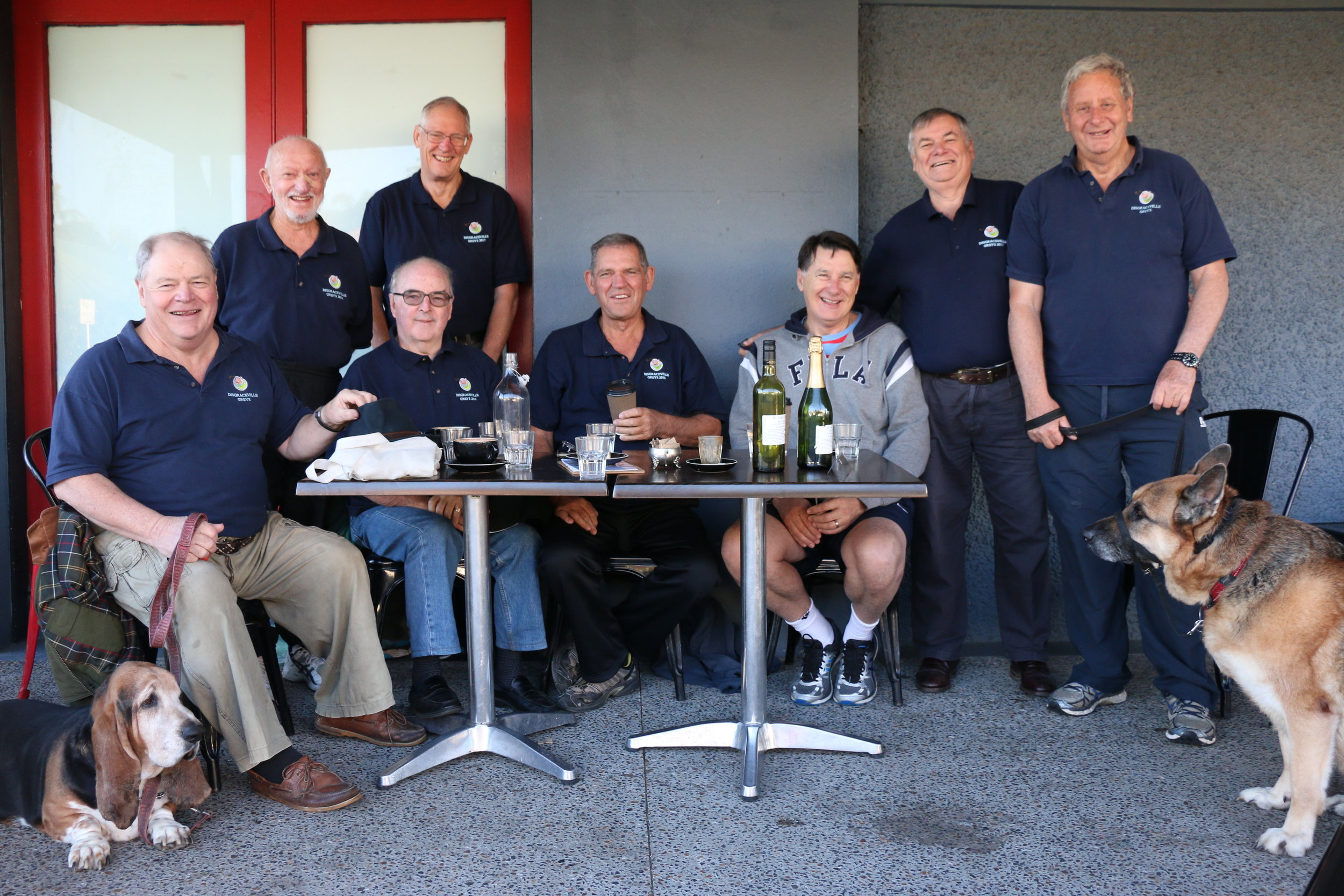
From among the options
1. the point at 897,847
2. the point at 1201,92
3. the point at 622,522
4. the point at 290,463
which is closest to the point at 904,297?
the point at 622,522

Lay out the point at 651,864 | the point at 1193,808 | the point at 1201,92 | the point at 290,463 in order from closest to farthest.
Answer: the point at 651,864 → the point at 1193,808 → the point at 290,463 → the point at 1201,92

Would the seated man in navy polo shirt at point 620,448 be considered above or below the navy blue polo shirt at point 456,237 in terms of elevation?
below

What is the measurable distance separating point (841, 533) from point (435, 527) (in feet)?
4.25

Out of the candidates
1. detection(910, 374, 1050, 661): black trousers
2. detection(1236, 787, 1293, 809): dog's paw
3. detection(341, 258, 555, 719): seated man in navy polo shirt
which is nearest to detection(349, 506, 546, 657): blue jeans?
detection(341, 258, 555, 719): seated man in navy polo shirt

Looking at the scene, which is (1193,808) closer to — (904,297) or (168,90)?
(904,297)

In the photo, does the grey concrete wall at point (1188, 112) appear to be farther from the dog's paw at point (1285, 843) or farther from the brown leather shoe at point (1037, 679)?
the dog's paw at point (1285, 843)

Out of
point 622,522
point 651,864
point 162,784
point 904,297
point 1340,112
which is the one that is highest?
point 1340,112

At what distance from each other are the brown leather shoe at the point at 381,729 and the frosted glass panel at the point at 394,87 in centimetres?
213

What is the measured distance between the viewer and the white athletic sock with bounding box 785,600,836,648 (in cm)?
337

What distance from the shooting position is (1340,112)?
13.4 feet

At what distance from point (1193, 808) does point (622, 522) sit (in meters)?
1.83

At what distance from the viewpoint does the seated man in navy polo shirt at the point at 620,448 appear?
10.8 feet

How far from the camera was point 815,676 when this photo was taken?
11.2 feet

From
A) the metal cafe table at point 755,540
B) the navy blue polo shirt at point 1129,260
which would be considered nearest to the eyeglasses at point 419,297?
the metal cafe table at point 755,540
